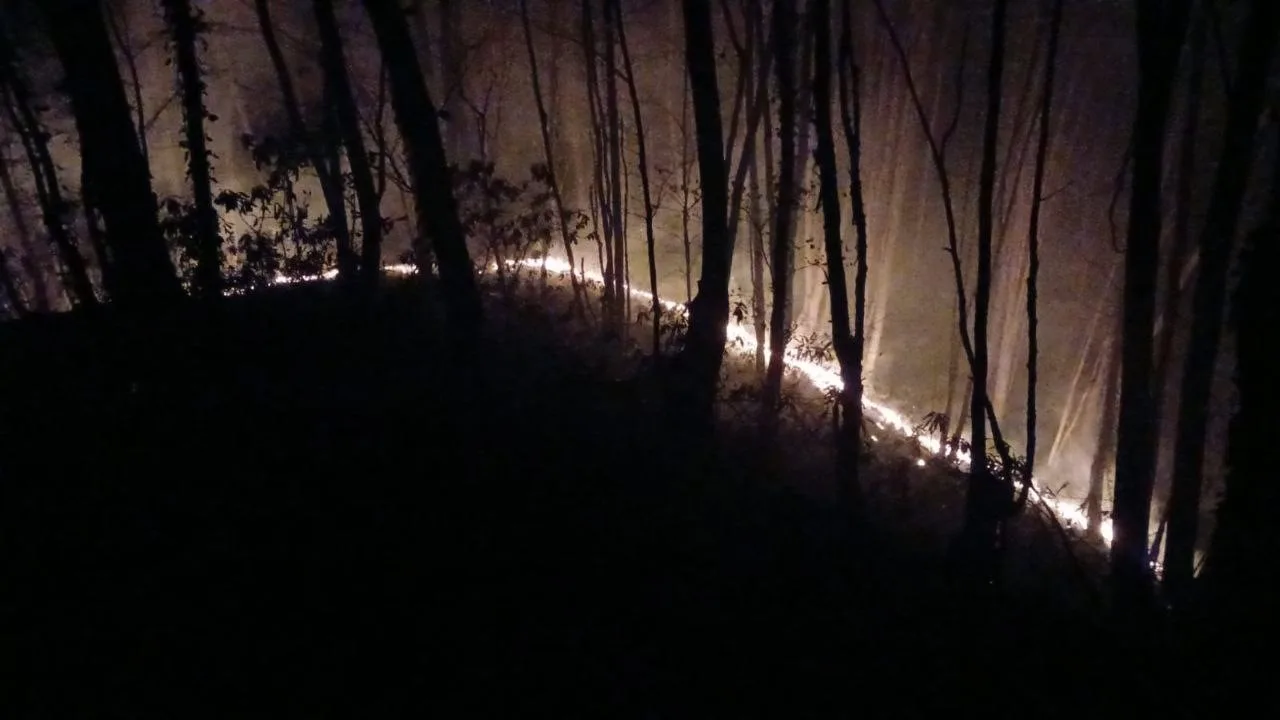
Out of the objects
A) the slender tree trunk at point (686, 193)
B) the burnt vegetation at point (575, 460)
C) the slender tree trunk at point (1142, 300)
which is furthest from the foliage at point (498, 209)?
the slender tree trunk at point (1142, 300)

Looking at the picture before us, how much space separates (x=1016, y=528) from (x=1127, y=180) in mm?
12045

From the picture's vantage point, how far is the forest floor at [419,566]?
149 inches

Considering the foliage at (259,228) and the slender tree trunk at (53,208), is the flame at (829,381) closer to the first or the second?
the foliage at (259,228)

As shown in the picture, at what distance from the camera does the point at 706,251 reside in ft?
26.9

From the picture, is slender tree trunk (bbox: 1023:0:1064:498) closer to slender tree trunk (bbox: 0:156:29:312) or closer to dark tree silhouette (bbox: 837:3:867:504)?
dark tree silhouette (bbox: 837:3:867:504)

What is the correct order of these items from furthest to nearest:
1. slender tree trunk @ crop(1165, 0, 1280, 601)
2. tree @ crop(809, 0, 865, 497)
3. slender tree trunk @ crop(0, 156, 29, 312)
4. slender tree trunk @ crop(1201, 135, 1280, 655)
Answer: slender tree trunk @ crop(0, 156, 29, 312) < tree @ crop(809, 0, 865, 497) < slender tree trunk @ crop(1165, 0, 1280, 601) < slender tree trunk @ crop(1201, 135, 1280, 655)

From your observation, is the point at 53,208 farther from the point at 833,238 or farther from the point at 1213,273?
the point at 1213,273

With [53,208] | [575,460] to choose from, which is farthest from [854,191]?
[53,208]

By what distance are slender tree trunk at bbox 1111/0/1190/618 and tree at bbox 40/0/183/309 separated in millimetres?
9393

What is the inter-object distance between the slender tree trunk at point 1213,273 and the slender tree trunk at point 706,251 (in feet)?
15.2

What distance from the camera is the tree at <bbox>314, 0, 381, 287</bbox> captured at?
376 inches

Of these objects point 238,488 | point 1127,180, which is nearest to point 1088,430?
point 1127,180

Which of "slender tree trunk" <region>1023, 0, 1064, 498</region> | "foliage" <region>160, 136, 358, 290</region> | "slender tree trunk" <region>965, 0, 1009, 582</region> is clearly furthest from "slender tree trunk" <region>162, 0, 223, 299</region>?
"slender tree trunk" <region>1023, 0, 1064, 498</region>

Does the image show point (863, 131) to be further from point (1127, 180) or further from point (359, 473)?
point (359, 473)
